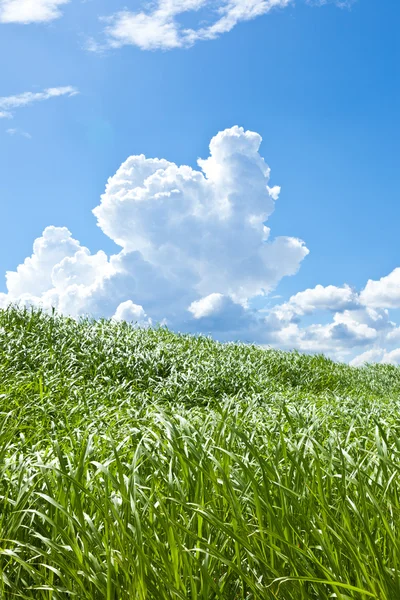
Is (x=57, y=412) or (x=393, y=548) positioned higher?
(x=57, y=412)

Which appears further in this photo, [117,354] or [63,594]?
[117,354]

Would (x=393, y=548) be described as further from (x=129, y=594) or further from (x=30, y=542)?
(x=30, y=542)

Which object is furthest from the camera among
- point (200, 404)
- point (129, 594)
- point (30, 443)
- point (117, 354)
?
point (117, 354)

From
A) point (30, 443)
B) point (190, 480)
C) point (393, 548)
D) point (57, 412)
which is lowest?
point (393, 548)

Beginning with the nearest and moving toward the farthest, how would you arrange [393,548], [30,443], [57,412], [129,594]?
[129,594] → [393,548] → [30,443] → [57,412]

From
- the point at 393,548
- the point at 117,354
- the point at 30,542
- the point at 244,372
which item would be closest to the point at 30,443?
the point at 30,542

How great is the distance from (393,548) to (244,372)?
6727 millimetres

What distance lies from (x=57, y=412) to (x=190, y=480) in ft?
10.7

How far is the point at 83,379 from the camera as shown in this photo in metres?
7.81

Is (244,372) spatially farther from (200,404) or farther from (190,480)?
(190,480)

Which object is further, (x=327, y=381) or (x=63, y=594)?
(x=327, y=381)

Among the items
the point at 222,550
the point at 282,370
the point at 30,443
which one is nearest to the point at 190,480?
the point at 222,550

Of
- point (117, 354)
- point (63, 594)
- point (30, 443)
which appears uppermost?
point (117, 354)

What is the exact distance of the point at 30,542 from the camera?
8.66 ft
